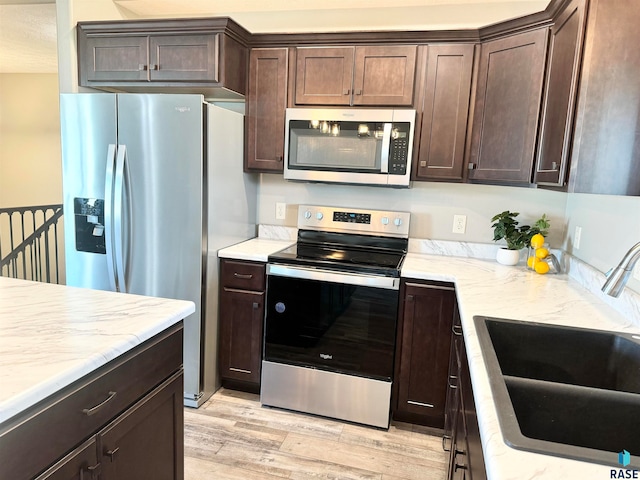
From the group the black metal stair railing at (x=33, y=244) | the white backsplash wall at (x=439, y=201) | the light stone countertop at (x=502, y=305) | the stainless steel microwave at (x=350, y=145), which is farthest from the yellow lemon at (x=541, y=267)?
the black metal stair railing at (x=33, y=244)

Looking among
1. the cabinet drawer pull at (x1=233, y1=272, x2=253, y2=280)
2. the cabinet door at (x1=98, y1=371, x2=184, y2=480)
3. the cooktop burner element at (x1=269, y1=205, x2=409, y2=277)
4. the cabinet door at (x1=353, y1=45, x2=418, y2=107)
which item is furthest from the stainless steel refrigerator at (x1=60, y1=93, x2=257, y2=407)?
the cabinet door at (x1=98, y1=371, x2=184, y2=480)

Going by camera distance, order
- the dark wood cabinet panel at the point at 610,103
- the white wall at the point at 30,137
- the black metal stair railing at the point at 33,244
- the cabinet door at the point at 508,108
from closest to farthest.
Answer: the dark wood cabinet panel at the point at 610,103, the cabinet door at the point at 508,108, the black metal stair railing at the point at 33,244, the white wall at the point at 30,137

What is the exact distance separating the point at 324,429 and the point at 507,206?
1.75 metres

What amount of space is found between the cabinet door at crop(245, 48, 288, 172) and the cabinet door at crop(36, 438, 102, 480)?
196 centimetres

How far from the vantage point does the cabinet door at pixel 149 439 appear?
1119 mm

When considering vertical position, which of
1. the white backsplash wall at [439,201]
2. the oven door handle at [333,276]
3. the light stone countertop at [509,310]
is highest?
the white backsplash wall at [439,201]

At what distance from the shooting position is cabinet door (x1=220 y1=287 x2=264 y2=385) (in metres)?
2.55

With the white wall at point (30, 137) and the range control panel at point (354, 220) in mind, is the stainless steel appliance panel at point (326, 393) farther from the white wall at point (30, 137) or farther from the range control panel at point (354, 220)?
the white wall at point (30, 137)

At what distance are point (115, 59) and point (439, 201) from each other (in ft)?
7.26

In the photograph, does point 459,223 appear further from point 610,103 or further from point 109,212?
point 109,212

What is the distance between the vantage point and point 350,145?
254 cm

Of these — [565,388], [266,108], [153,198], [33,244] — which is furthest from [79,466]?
[33,244]

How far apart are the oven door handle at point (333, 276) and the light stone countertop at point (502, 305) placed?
99 mm

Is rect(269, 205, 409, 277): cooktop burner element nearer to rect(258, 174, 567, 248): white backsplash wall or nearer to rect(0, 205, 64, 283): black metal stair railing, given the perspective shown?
rect(258, 174, 567, 248): white backsplash wall
